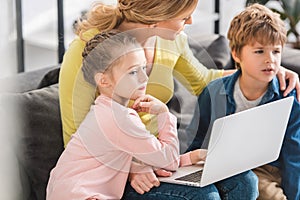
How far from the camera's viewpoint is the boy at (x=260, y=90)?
211 centimetres

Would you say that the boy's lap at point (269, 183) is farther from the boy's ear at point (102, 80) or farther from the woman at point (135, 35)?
the boy's ear at point (102, 80)

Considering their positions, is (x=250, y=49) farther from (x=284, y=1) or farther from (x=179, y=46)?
(x=284, y=1)

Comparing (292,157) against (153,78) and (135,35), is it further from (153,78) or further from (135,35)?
(135,35)

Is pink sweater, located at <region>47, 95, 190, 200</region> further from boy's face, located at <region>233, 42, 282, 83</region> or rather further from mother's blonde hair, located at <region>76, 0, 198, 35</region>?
boy's face, located at <region>233, 42, 282, 83</region>

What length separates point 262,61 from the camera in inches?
83.1

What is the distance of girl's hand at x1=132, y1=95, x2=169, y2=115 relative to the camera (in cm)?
188

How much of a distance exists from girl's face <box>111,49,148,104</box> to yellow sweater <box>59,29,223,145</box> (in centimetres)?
14

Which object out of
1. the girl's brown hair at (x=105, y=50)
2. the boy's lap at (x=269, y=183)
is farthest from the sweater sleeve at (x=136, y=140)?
the boy's lap at (x=269, y=183)

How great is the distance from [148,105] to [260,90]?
17.4 inches

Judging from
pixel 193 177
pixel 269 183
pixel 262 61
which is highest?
pixel 262 61

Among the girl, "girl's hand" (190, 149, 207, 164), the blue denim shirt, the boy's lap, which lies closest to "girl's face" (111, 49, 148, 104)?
the girl

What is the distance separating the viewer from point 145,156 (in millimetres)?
1843

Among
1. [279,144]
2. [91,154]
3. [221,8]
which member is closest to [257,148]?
[279,144]

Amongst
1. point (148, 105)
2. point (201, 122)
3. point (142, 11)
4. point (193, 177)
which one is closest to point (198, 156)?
point (193, 177)
